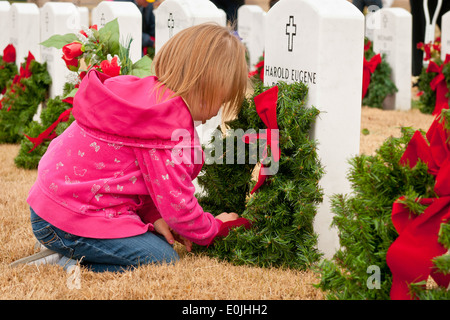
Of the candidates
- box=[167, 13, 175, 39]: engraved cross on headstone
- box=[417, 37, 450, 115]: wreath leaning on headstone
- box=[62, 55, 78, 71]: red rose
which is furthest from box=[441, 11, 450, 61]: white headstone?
box=[62, 55, 78, 71]: red rose

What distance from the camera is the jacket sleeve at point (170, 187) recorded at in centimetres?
227

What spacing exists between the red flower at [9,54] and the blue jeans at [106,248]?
4.05 meters

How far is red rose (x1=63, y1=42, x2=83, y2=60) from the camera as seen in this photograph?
3275 mm

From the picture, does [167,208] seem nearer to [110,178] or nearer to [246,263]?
[110,178]

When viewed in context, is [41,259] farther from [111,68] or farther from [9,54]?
[9,54]

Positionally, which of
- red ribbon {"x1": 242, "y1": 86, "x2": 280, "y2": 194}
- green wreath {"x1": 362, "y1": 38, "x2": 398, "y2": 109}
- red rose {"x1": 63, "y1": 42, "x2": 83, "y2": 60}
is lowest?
green wreath {"x1": 362, "y1": 38, "x2": 398, "y2": 109}

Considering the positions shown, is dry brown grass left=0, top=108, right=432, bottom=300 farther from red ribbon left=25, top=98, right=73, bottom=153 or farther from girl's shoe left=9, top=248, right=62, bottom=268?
red ribbon left=25, top=98, right=73, bottom=153

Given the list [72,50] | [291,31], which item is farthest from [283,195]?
[72,50]

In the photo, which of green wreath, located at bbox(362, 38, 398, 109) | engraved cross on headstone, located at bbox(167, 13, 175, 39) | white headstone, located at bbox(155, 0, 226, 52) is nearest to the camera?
white headstone, located at bbox(155, 0, 226, 52)

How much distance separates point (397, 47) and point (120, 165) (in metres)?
5.53

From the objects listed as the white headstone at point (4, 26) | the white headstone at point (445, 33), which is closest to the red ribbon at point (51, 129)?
the white headstone at point (4, 26)

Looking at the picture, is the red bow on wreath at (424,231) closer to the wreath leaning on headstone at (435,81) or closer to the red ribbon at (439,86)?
the wreath leaning on headstone at (435,81)

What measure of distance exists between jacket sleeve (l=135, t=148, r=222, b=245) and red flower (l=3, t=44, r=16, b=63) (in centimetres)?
426

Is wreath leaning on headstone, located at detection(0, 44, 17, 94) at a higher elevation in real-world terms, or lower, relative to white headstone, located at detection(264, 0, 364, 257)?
lower
